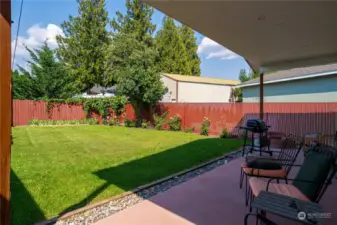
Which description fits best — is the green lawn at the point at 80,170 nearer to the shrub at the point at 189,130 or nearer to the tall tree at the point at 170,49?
the shrub at the point at 189,130

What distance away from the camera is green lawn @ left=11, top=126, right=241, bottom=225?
3479 mm

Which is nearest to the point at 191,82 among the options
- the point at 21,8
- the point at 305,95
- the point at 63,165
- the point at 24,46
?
the point at 305,95

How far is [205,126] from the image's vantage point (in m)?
11.9

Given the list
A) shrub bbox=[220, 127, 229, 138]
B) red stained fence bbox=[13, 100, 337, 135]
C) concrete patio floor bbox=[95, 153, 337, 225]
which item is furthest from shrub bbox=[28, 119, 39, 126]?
concrete patio floor bbox=[95, 153, 337, 225]

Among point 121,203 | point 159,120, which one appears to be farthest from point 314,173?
point 159,120

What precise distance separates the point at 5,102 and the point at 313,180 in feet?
9.73

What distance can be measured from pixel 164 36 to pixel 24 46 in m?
14.8

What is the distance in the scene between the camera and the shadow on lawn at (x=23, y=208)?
2.97 metres

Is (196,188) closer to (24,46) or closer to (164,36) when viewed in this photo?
(24,46)

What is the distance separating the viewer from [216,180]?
4.39m

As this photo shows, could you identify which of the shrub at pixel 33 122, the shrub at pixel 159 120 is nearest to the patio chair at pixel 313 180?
the shrub at pixel 159 120

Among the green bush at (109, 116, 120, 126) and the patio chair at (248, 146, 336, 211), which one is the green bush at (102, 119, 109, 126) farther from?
the patio chair at (248, 146, 336, 211)

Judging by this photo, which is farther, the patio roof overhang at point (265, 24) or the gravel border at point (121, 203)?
the gravel border at point (121, 203)

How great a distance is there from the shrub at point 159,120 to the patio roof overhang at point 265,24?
8.79m
